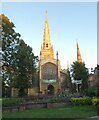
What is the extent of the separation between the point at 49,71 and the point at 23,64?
62.5 m

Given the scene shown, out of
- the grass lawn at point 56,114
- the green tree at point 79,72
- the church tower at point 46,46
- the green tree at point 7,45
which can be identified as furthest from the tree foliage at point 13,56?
the church tower at point 46,46

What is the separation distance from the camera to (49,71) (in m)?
99.4

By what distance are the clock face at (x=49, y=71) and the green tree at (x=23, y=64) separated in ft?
190

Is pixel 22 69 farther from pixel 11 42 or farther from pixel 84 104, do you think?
pixel 84 104

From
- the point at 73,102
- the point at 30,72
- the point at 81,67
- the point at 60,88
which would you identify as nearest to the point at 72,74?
the point at 81,67

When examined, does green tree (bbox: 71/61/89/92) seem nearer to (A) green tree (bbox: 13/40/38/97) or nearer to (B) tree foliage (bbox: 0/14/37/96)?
(A) green tree (bbox: 13/40/38/97)

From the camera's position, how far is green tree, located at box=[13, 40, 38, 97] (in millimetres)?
36812

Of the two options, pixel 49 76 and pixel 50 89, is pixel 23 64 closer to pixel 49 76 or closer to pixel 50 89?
pixel 49 76

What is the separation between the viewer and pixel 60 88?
95438mm

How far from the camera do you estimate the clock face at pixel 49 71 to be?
98938 mm

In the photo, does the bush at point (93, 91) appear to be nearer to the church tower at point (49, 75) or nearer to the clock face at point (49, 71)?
the church tower at point (49, 75)

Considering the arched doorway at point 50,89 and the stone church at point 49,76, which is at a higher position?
the stone church at point 49,76

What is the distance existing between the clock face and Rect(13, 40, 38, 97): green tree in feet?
190

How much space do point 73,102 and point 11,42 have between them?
1109 cm
